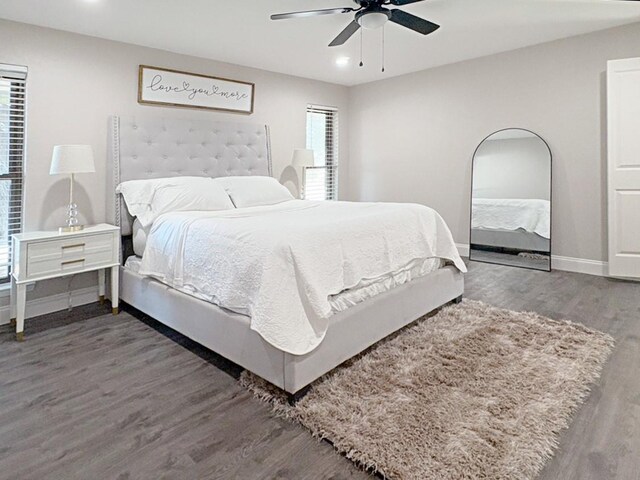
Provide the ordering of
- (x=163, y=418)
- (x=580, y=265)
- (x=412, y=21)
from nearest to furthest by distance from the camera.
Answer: (x=163, y=418), (x=412, y=21), (x=580, y=265)

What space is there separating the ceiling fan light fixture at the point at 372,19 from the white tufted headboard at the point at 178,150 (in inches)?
85.2

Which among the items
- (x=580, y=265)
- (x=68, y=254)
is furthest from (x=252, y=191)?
(x=580, y=265)

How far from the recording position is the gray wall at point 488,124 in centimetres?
409

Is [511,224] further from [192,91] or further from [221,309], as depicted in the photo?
[192,91]

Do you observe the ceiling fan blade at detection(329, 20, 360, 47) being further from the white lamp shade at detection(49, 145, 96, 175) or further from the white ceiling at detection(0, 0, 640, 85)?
the white lamp shade at detection(49, 145, 96, 175)

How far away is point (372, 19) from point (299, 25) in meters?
1.12

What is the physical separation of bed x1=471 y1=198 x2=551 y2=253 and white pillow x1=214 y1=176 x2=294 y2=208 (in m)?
2.46

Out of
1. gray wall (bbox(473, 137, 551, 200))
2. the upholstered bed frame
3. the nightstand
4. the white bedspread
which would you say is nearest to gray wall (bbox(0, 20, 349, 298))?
the upholstered bed frame

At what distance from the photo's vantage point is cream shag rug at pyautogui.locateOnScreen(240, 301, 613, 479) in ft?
5.11

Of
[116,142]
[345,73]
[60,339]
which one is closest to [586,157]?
[345,73]

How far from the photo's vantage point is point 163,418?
1.87 meters

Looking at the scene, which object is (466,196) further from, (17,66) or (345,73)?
(17,66)

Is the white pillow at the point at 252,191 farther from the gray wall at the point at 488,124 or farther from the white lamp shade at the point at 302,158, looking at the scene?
the gray wall at the point at 488,124

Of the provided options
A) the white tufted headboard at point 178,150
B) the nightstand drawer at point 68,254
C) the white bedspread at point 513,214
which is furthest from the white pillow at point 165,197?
the white bedspread at point 513,214
